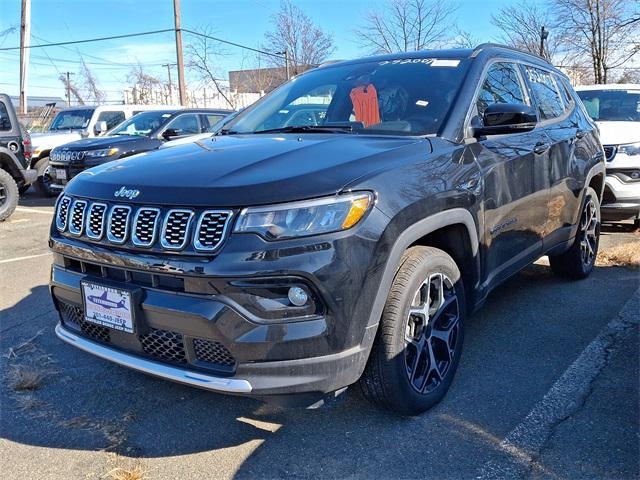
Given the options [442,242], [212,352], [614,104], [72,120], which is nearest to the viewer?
[212,352]

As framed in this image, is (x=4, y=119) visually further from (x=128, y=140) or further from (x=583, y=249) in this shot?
(x=583, y=249)

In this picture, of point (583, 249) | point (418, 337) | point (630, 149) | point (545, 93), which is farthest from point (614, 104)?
point (418, 337)

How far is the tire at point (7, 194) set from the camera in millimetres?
8719

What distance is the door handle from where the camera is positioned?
12.5 ft

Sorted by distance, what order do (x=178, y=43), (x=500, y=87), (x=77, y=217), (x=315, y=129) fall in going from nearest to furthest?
(x=77, y=217), (x=315, y=129), (x=500, y=87), (x=178, y=43)

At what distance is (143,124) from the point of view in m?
10.2

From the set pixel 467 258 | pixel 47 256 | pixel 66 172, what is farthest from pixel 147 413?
pixel 66 172

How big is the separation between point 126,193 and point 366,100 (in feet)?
5.51

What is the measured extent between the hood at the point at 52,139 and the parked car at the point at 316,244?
30.5ft

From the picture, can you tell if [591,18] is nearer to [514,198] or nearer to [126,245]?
[514,198]

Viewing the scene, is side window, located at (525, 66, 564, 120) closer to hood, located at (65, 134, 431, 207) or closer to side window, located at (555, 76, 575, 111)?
side window, located at (555, 76, 575, 111)

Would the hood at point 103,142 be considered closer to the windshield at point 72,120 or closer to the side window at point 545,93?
the windshield at point 72,120

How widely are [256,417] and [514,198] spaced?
1968mm

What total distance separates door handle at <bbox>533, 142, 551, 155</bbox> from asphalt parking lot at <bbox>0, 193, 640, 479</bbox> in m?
1.20
